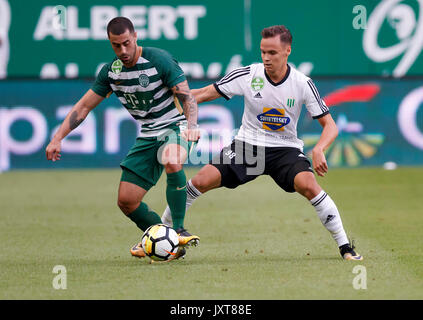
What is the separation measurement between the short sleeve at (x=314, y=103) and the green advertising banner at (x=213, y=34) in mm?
10138

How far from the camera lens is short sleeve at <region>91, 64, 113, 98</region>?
293 inches

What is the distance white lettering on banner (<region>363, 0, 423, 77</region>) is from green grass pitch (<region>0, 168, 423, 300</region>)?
4.11 metres

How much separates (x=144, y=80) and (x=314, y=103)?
1424mm

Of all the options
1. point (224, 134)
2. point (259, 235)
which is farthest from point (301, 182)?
point (224, 134)

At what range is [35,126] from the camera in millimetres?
15859

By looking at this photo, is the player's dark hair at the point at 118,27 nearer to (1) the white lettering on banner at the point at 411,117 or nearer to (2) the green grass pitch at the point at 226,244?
(2) the green grass pitch at the point at 226,244

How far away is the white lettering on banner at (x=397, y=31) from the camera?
17500 mm

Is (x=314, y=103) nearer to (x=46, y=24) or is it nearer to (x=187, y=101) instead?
(x=187, y=101)

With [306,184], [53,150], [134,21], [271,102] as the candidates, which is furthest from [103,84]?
[134,21]

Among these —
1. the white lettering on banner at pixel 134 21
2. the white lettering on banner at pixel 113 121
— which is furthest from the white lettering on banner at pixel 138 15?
the white lettering on banner at pixel 113 121

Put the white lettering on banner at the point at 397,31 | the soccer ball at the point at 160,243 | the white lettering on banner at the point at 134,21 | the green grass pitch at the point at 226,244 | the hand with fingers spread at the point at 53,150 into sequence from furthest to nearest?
the white lettering on banner at the point at 134,21, the white lettering on banner at the point at 397,31, the hand with fingers spread at the point at 53,150, the soccer ball at the point at 160,243, the green grass pitch at the point at 226,244

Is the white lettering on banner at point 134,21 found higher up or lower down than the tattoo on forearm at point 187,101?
lower down
